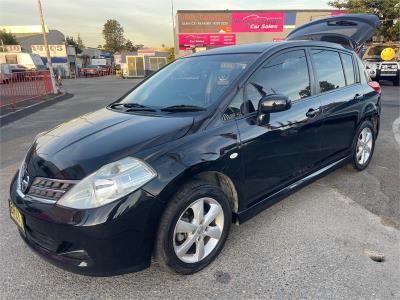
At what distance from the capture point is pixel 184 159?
7.14 ft

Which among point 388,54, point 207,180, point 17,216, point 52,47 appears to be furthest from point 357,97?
point 52,47

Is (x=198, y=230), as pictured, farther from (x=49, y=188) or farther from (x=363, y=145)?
(x=363, y=145)

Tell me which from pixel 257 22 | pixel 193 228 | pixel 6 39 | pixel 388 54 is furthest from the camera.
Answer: pixel 6 39

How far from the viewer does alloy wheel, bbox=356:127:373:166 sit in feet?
13.9

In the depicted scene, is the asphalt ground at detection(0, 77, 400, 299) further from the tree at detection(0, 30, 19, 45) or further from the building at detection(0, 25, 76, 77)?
the tree at detection(0, 30, 19, 45)

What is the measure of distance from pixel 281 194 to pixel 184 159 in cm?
125

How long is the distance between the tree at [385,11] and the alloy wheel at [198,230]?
2337 cm

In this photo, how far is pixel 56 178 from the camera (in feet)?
6.77

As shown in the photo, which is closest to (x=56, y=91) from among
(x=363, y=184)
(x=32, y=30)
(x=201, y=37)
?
(x=363, y=184)

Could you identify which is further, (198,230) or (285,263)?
(285,263)

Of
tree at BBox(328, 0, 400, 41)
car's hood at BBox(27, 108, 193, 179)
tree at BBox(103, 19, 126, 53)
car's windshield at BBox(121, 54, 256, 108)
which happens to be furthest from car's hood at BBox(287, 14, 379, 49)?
tree at BBox(103, 19, 126, 53)

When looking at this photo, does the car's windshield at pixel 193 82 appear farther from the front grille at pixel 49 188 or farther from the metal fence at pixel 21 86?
the metal fence at pixel 21 86

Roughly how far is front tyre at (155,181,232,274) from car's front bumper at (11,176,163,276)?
0.10 m

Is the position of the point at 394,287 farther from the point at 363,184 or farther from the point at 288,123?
the point at 363,184
